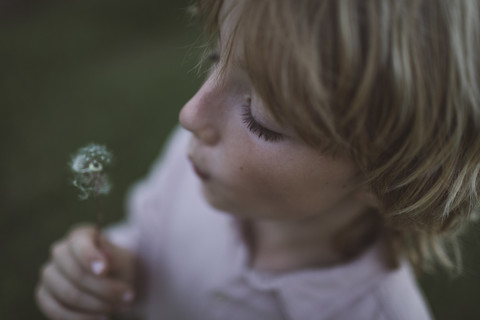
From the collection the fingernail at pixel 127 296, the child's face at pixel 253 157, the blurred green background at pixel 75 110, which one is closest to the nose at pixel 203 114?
the child's face at pixel 253 157

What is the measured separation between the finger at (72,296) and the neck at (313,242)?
39 cm

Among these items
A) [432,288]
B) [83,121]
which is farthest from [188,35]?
[432,288]

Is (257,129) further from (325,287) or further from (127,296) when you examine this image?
(127,296)

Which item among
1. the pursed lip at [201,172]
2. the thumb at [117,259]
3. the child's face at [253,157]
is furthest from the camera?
the thumb at [117,259]

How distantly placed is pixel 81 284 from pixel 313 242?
57 cm

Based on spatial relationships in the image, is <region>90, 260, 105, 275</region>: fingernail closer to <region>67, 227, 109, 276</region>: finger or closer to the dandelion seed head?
<region>67, 227, 109, 276</region>: finger

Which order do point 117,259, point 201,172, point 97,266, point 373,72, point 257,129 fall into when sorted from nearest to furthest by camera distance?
point 373,72, point 257,129, point 201,172, point 97,266, point 117,259

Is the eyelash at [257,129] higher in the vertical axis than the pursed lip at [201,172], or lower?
higher

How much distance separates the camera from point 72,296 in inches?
39.4

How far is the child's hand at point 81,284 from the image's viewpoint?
3.27 feet

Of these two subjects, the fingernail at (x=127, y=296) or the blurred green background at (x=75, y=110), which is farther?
the blurred green background at (x=75, y=110)

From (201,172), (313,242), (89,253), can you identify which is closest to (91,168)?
(201,172)

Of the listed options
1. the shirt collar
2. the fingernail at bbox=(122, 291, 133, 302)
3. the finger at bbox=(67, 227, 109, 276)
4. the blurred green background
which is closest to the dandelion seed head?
the finger at bbox=(67, 227, 109, 276)

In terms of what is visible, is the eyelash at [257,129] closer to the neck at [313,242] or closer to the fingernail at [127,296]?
the neck at [313,242]
